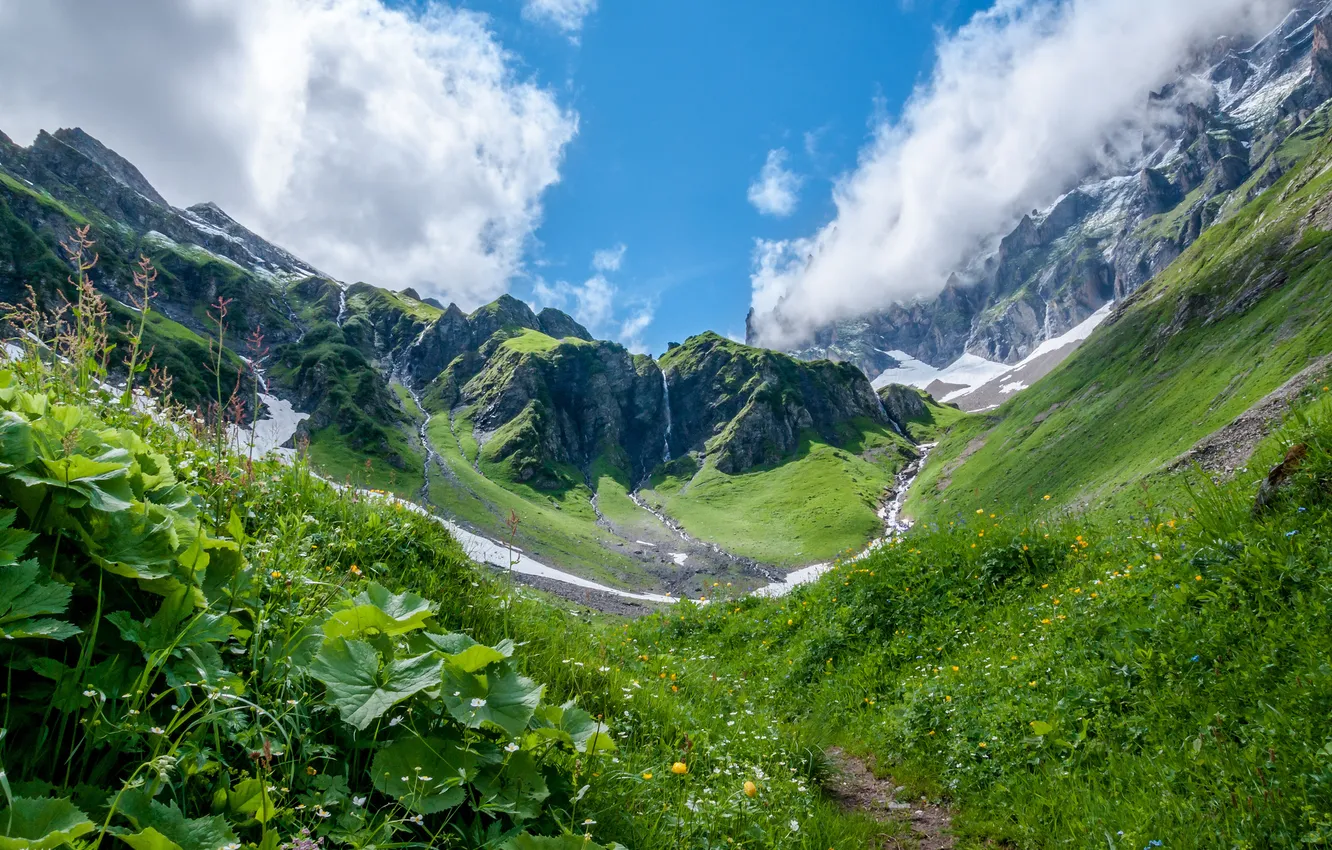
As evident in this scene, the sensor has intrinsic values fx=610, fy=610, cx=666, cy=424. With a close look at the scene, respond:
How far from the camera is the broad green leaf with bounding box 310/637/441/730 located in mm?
2910

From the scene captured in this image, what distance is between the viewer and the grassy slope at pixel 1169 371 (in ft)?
284

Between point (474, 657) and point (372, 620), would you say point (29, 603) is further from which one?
point (474, 657)

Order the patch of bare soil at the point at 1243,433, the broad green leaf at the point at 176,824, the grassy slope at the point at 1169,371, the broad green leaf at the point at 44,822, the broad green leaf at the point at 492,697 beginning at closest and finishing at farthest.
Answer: the broad green leaf at the point at 44,822 → the broad green leaf at the point at 176,824 → the broad green leaf at the point at 492,697 → the patch of bare soil at the point at 1243,433 → the grassy slope at the point at 1169,371

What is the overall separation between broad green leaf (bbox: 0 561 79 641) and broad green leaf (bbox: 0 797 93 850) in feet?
2.14

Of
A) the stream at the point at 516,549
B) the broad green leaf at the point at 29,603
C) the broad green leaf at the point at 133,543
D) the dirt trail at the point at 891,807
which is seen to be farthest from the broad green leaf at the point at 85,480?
the dirt trail at the point at 891,807

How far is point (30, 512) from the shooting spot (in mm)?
2730

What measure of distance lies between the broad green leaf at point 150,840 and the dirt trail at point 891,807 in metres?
5.87

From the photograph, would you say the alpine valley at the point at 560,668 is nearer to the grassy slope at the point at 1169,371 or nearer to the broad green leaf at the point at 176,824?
the broad green leaf at the point at 176,824

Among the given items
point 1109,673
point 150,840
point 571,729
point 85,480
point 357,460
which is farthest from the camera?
point 357,460

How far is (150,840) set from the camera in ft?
6.42

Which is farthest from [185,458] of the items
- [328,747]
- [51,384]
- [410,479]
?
[410,479]

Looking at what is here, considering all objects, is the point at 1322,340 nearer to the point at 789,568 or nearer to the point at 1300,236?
the point at 1300,236

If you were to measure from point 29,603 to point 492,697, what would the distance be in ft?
A: 6.25

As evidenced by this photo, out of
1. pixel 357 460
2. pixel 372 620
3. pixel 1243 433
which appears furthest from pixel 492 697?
pixel 357 460
